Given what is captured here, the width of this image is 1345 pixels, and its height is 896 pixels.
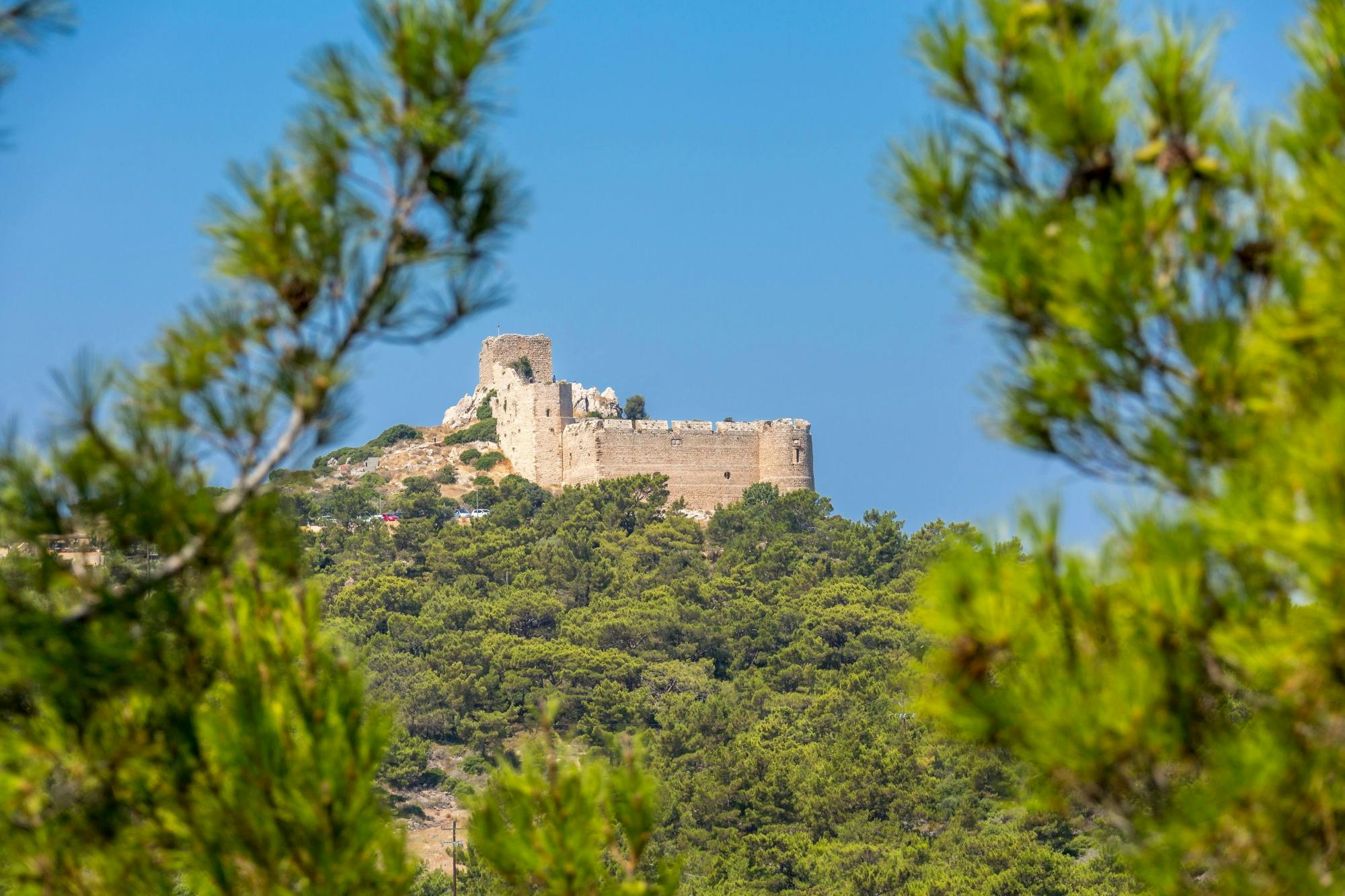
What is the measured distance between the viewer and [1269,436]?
104 inches

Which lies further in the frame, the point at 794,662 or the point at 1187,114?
the point at 794,662

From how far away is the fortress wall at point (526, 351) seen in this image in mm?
44906

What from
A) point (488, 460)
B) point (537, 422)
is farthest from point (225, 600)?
point (488, 460)

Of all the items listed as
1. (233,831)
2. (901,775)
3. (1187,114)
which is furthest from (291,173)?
Answer: (901,775)

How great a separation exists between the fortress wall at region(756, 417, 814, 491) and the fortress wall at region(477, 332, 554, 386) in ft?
21.3

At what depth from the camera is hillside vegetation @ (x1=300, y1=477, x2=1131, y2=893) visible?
22141mm

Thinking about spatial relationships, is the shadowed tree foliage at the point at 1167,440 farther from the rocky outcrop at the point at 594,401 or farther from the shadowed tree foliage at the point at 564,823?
the rocky outcrop at the point at 594,401

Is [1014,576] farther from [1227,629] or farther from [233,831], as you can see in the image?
[233,831]

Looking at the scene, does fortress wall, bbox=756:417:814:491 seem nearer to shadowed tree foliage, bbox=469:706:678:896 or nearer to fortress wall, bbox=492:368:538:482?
fortress wall, bbox=492:368:538:482

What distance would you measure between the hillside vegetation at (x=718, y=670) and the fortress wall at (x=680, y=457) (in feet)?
1.77

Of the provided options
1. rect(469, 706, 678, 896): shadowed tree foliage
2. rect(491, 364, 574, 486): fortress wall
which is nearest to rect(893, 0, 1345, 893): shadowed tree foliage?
rect(469, 706, 678, 896): shadowed tree foliage

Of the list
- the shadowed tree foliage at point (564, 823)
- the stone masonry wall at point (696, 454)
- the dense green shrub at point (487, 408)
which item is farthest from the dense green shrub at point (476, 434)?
the shadowed tree foliage at point (564, 823)

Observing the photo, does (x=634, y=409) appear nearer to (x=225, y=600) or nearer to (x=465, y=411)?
(x=465, y=411)

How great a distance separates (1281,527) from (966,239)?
2.95 feet
